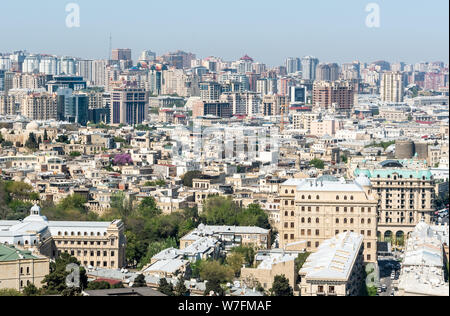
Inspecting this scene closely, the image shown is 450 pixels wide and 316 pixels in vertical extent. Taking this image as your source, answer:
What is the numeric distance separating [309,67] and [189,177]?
26745mm

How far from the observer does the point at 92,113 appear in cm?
3881

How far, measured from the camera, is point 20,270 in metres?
9.69

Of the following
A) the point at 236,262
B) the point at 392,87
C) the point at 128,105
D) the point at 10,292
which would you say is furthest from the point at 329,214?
the point at 392,87

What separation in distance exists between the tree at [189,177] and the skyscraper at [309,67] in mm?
25591

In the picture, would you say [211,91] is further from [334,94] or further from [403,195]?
[403,195]

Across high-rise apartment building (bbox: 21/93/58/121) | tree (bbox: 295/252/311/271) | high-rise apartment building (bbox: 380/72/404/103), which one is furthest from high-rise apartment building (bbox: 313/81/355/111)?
tree (bbox: 295/252/311/271)

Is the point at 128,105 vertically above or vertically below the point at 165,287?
above

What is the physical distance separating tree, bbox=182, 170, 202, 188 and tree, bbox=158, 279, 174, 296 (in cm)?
928

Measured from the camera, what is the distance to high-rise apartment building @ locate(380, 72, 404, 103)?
44.9 m

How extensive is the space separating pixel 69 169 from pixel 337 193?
995 centimetres

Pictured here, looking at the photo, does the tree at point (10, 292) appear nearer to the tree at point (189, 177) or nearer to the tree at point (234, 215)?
the tree at point (234, 215)

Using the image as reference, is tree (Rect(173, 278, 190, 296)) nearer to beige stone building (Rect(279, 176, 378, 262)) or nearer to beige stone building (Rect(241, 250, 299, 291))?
beige stone building (Rect(241, 250, 299, 291))

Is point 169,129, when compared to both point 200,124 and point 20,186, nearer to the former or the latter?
point 200,124
